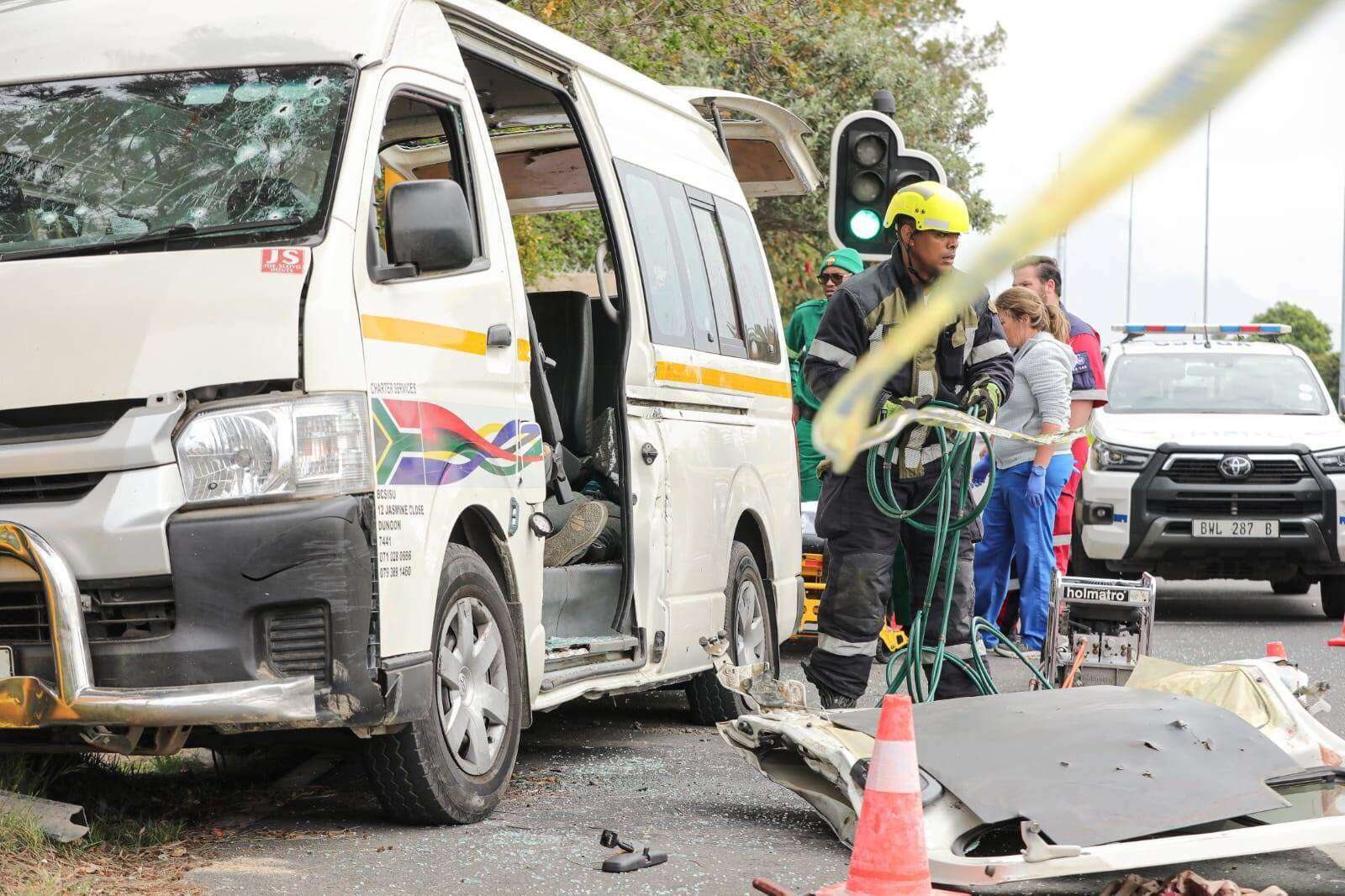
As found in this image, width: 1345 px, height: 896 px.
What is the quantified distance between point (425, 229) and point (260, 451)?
0.85 m

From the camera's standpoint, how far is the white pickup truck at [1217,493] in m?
12.0

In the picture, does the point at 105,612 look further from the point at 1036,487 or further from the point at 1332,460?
the point at 1332,460

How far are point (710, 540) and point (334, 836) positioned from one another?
263 centimetres

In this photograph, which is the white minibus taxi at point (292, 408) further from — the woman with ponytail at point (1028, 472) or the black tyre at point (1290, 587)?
the black tyre at point (1290, 587)

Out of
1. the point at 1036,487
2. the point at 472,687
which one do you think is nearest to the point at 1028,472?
the point at 1036,487

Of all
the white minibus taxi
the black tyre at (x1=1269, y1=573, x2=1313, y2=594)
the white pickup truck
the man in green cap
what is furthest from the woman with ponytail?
the black tyre at (x1=1269, y1=573, x2=1313, y2=594)

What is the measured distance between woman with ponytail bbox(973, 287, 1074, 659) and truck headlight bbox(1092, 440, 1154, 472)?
328 cm

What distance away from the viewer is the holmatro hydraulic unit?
7332 mm

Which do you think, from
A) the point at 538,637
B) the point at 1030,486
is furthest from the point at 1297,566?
the point at 538,637

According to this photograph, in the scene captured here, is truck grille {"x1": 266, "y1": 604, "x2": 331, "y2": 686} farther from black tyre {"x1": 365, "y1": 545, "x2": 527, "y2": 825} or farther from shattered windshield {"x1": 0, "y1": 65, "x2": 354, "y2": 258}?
shattered windshield {"x1": 0, "y1": 65, "x2": 354, "y2": 258}

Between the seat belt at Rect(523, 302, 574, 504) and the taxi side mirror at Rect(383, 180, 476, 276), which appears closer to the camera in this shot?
the taxi side mirror at Rect(383, 180, 476, 276)

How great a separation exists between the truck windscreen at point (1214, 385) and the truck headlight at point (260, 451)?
9533mm

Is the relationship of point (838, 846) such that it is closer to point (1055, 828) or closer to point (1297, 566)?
point (1055, 828)

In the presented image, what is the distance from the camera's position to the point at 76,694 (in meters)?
4.21
